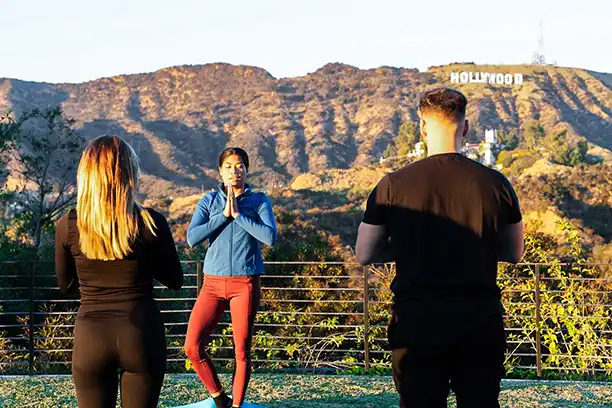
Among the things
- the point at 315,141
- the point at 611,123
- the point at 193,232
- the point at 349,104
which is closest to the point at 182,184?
the point at 315,141

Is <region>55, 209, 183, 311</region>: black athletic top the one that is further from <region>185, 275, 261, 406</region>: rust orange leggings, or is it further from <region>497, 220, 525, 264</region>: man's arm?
→ <region>185, 275, 261, 406</region>: rust orange leggings

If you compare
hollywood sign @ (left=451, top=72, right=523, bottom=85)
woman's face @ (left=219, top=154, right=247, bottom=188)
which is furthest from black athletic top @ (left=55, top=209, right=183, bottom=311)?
hollywood sign @ (left=451, top=72, right=523, bottom=85)

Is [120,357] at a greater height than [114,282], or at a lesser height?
lesser

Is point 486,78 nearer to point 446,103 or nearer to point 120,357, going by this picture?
point 446,103

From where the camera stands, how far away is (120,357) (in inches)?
109

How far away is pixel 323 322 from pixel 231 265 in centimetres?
426

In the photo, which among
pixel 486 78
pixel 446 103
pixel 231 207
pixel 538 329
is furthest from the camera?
pixel 486 78

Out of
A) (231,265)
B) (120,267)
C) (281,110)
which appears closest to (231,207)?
(231,265)

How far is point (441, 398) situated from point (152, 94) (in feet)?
316

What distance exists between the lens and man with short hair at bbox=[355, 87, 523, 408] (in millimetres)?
2561

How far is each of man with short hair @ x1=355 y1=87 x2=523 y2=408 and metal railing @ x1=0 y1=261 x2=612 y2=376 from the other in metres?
4.61

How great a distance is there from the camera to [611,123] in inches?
3501

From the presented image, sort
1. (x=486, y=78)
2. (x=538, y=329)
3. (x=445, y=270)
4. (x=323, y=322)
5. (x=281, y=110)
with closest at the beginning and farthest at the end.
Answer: (x=445, y=270) < (x=538, y=329) < (x=323, y=322) < (x=281, y=110) < (x=486, y=78)

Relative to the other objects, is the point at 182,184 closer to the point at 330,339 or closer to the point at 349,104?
the point at 349,104
